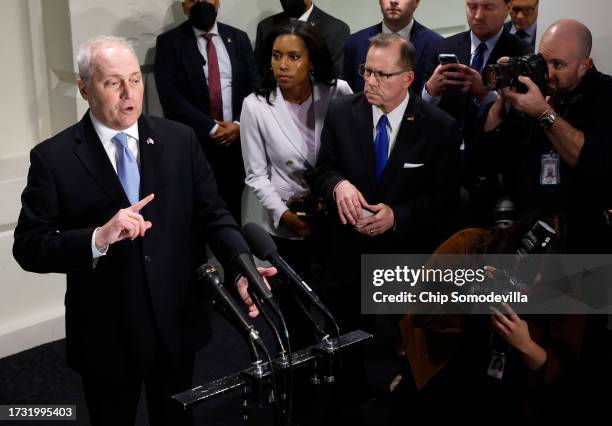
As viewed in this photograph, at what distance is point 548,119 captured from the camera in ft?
9.12

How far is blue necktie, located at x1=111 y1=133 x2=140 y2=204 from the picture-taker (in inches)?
84.3

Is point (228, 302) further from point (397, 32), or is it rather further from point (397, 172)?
point (397, 32)

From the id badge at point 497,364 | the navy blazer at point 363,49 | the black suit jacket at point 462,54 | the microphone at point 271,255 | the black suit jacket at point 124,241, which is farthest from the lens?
the navy blazer at point 363,49

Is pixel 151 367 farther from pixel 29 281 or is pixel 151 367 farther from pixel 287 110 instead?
pixel 29 281

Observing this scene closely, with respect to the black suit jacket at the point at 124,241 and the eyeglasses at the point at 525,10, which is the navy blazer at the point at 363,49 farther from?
the black suit jacket at the point at 124,241

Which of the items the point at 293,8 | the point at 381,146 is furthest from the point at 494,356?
the point at 293,8

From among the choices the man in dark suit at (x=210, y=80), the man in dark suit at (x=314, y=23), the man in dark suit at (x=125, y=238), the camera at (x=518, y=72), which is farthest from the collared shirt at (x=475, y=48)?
the man in dark suit at (x=125, y=238)

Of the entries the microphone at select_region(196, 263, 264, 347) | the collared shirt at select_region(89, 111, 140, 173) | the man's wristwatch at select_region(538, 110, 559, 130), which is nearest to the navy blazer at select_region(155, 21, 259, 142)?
the man's wristwatch at select_region(538, 110, 559, 130)

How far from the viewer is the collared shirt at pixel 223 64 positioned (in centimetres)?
431

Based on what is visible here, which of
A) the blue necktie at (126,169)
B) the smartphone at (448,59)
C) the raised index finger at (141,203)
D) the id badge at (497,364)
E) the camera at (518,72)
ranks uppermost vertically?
the smartphone at (448,59)

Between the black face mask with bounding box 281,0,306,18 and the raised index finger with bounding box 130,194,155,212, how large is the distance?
2.67 metres

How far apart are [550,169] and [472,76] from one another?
1.95 ft

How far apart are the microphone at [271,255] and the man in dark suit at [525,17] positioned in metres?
2.89

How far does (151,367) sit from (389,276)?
1272mm
